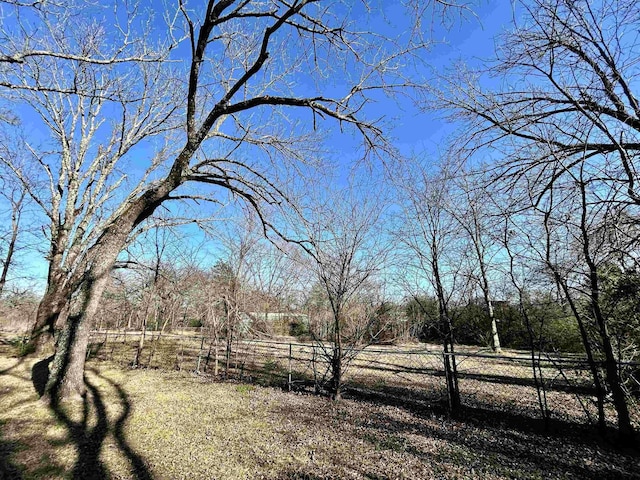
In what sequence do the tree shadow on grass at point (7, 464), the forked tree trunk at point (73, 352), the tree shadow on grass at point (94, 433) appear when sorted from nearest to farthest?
the tree shadow on grass at point (7, 464)
the tree shadow on grass at point (94, 433)
the forked tree trunk at point (73, 352)

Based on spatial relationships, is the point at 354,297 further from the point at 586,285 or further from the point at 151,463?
the point at 151,463

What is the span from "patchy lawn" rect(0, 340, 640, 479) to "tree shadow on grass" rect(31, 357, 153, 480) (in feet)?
0.04

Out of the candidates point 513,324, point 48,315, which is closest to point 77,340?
point 48,315

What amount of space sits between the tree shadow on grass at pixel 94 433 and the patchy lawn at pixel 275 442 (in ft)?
0.04

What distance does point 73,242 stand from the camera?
952cm

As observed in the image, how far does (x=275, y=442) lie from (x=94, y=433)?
2.29 metres

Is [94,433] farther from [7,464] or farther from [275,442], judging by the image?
[275,442]

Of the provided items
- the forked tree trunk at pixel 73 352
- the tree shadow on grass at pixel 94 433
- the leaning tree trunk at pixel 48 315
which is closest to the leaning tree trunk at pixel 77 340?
the forked tree trunk at pixel 73 352

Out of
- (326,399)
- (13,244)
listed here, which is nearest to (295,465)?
A: (326,399)

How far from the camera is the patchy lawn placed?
10.3ft

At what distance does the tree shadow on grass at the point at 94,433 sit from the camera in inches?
122

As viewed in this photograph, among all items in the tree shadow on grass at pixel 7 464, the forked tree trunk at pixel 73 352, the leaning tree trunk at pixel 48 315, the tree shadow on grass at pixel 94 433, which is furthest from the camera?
the leaning tree trunk at pixel 48 315

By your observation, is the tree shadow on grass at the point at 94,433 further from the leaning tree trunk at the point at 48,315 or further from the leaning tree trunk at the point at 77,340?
the leaning tree trunk at the point at 48,315

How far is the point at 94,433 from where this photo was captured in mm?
3924
